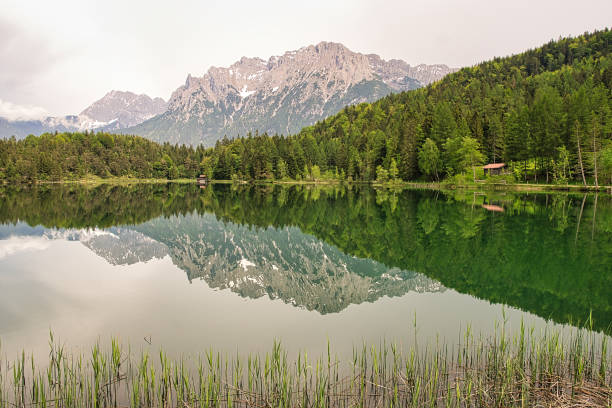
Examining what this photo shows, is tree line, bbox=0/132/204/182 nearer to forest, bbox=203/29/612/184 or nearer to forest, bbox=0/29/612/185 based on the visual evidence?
forest, bbox=0/29/612/185

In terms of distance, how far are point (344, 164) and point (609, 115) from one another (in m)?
77.0

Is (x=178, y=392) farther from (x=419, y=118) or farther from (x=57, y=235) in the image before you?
(x=419, y=118)

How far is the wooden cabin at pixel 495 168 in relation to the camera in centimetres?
8489

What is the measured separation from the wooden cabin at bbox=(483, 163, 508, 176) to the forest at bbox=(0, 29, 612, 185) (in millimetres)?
2029

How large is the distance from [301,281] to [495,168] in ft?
280

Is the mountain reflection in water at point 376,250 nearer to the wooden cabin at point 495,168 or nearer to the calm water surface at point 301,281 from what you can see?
the calm water surface at point 301,281

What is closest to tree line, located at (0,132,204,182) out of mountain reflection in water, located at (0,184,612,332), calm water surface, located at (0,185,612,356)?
mountain reflection in water, located at (0,184,612,332)

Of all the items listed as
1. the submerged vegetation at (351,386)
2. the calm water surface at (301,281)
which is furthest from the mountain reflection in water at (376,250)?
the submerged vegetation at (351,386)

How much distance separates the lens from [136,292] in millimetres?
15938

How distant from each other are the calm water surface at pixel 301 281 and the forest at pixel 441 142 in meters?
51.3

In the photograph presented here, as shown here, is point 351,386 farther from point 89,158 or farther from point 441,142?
point 89,158

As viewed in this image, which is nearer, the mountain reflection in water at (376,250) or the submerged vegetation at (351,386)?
the submerged vegetation at (351,386)

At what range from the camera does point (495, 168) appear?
87750 mm

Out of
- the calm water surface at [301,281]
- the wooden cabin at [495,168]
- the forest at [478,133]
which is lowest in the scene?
the calm water surface at [301,281]
